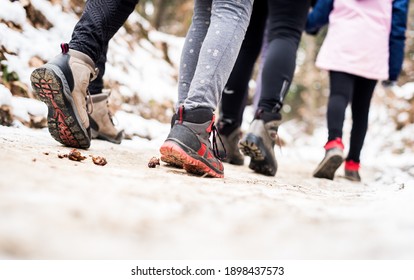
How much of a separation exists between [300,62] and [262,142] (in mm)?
11412

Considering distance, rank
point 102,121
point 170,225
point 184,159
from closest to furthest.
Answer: point 170,225
point 184,159
point 102,121

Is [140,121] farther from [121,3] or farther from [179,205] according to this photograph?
[179,205]

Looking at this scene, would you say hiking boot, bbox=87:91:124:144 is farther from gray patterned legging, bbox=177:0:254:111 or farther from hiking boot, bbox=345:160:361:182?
hiking boot, bbox=345:160:361:182

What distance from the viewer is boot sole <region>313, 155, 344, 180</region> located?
1924mm

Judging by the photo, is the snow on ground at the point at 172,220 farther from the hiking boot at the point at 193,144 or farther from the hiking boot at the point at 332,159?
the hiking boot at the point at 332,159

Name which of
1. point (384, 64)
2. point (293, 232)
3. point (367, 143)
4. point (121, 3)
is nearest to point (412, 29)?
point (367, 143)

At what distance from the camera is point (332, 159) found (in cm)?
192

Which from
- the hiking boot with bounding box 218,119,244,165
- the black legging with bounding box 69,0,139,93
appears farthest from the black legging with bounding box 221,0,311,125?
the black legging with bounding box 69,0,139,93

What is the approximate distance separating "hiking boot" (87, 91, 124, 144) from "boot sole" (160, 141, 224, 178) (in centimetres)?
76

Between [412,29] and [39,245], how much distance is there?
8.45 meters

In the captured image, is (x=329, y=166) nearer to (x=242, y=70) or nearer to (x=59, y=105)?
(x=242, y=70)

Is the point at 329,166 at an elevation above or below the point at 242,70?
below

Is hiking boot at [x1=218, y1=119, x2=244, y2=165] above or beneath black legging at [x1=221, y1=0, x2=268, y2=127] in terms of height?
beneath

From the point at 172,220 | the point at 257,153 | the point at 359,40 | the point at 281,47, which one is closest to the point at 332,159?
the point at 257,153
